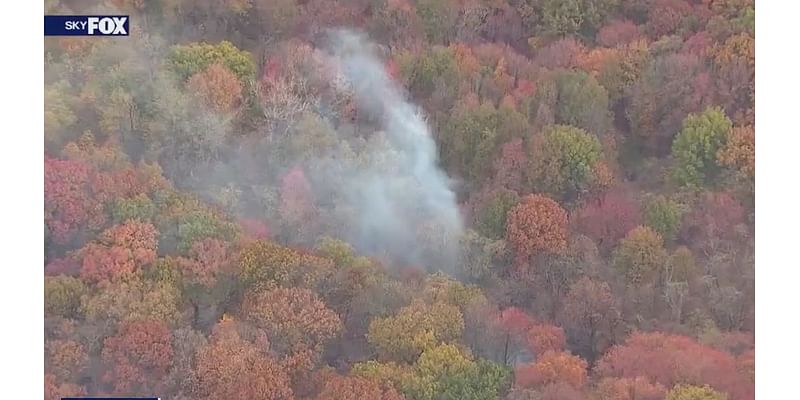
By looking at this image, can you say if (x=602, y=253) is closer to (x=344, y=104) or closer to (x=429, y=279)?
(x=429, y=279)

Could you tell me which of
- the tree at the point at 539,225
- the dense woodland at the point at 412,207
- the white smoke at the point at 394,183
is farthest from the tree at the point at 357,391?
the tree at the point at 539,225

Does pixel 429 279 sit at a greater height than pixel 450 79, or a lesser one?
lesser

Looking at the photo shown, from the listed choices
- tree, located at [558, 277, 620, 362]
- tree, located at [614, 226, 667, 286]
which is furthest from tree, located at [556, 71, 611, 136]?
tree, located at [558, 277, 620, 362]

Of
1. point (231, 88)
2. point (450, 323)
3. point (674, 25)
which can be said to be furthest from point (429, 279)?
point (674, 25)

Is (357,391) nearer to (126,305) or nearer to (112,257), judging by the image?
(126,305)

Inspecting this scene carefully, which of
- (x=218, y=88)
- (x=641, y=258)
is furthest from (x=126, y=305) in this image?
(x=641, y=258)

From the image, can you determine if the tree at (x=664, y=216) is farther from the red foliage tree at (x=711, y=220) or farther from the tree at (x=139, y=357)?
the tree at (x=139, y=357)

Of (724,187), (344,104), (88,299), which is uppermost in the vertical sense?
(344,104)
